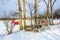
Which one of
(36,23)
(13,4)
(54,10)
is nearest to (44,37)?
(36,23)

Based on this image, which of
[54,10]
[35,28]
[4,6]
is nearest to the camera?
[35,28]

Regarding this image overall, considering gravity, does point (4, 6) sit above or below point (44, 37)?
above

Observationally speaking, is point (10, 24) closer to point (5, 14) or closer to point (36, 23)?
point (36, 23)

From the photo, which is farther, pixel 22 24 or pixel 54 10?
pixel 54 10

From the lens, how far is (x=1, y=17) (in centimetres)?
693

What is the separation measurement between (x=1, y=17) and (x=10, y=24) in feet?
5.21

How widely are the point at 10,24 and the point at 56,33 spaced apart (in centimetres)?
199

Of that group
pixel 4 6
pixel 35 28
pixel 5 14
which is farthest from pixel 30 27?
pixel 4 6

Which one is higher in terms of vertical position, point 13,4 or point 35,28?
point 13,4

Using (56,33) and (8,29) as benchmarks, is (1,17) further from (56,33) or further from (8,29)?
(56,33)

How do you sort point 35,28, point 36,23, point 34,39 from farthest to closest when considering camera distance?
1. point 36,23
2. point 35,28
3. point 34,39

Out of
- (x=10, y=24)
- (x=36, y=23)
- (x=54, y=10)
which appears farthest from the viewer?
(x=54, y=10)

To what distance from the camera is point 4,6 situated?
7.27 metres

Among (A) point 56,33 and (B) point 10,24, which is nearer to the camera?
(A) point 56,33
